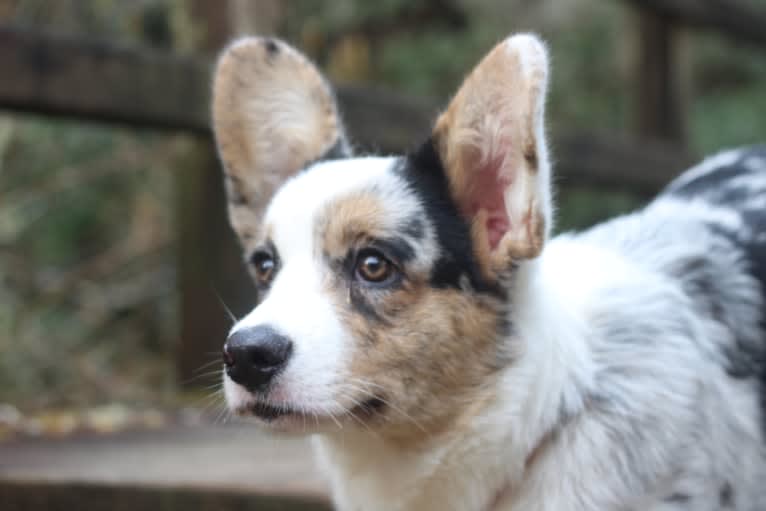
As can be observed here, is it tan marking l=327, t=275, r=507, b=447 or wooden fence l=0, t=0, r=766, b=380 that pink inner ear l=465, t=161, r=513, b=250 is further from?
wooden fence l=0, t=0, r=766, b=380

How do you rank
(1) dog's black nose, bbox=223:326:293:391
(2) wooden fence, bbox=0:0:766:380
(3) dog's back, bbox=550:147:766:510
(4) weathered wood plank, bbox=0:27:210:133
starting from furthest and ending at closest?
(2) wooden fence, bbox=0:0:766:380 → (4) weathered wood plank, bbox=0:27:210:133 → (3) dog's back, bbox=550:147:766:510 → (1) dog's black nose, bbox=223:326:293:391

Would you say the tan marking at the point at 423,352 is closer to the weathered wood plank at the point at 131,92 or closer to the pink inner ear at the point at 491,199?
the pink inner ear at the point at 491,199

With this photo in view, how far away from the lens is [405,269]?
8.38ft

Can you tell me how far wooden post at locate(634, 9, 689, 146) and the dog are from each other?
3.47 m

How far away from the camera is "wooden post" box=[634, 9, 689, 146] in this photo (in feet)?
→ 20.0

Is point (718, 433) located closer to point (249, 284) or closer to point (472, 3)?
point (249, 284)

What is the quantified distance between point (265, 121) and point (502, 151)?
2.80ft

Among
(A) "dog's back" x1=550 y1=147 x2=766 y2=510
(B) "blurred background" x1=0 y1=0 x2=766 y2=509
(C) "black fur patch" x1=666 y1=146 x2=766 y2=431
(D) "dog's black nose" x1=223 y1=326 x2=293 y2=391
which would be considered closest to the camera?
(D) "dog's black nose" x1=223 y1=326 x2=293 y2=391

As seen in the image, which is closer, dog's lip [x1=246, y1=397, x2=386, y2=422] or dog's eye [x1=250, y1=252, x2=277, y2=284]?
dog's lip [x1=246, y1=397, x2=386, y2=422]

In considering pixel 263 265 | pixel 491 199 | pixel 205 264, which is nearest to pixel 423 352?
pixel 491 199

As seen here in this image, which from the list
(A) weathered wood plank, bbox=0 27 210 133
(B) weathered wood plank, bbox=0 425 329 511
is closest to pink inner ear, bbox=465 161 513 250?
(B) weathered wood plank, bbox=0 425 329 511

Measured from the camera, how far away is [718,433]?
2578 mm

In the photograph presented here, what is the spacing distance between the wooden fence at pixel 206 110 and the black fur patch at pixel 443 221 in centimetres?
125

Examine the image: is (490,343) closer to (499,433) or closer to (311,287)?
(499,433)
